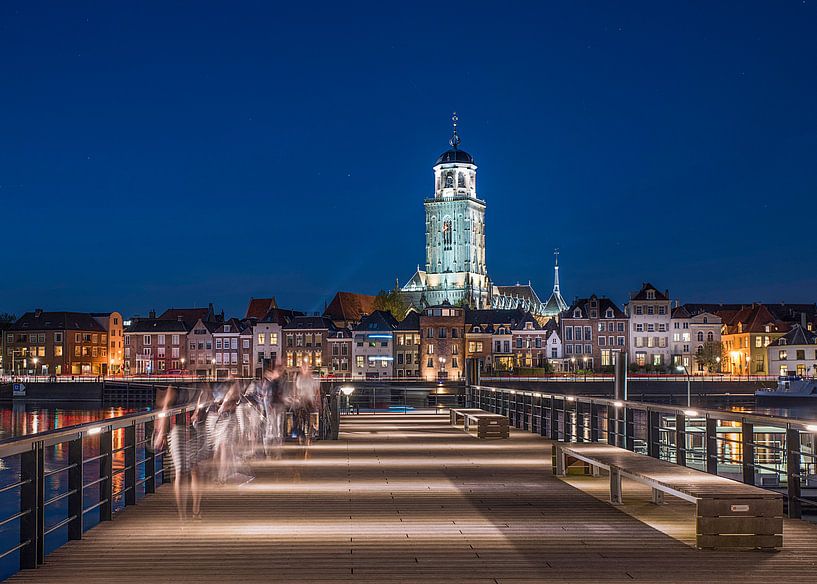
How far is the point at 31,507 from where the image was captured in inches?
298

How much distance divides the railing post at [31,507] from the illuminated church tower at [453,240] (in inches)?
5395

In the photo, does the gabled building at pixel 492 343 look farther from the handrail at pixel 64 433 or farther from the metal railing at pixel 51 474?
the metal railing at pixel 51 474

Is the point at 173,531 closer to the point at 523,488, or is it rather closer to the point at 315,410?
the point at 523,488

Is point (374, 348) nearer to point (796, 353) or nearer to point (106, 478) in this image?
point (796, 353)

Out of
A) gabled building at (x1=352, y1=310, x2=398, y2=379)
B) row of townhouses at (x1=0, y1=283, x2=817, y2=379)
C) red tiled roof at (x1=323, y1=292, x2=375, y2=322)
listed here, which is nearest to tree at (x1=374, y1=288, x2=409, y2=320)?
red tiled roof at (x1=323, y1=292, x2=375, y2=322)

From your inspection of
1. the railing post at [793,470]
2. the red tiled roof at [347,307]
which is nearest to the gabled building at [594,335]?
the red tiled roof at [347,307]

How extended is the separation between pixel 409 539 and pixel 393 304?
12310 cm

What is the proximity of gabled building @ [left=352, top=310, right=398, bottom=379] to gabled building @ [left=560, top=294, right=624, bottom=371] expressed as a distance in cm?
1663

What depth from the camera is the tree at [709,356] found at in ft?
320

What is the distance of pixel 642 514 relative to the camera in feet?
33.6

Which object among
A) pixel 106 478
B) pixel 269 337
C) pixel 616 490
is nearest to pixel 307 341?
pixel 269 337

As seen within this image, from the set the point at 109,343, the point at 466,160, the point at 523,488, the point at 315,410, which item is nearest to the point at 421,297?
the point at 466,160

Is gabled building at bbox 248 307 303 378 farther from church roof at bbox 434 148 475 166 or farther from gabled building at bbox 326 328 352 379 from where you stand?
church roof at bbox 434 148 475 166

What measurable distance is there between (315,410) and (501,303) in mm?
129972
